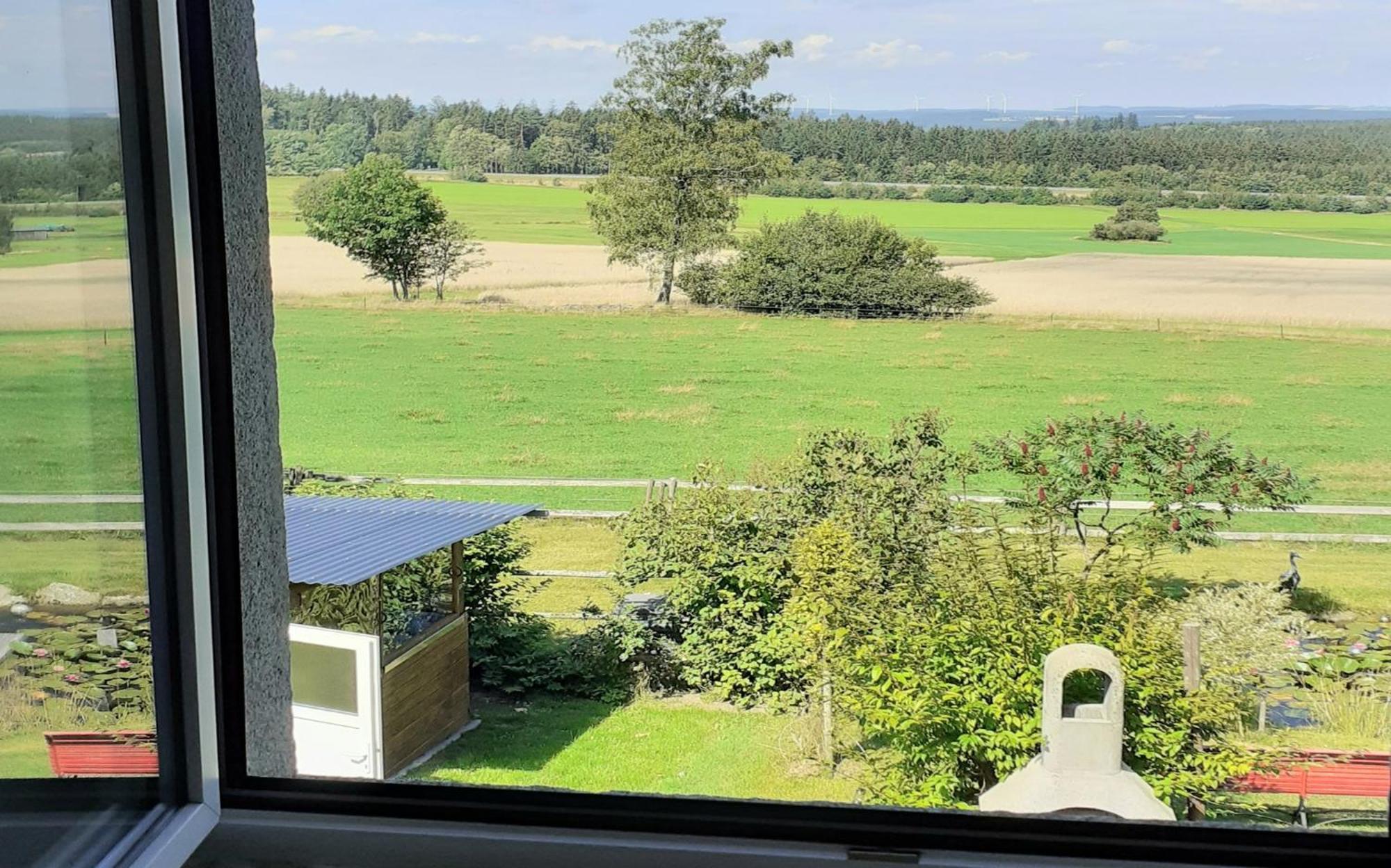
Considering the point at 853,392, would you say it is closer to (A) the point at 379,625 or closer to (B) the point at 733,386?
(B) the point at 733,386

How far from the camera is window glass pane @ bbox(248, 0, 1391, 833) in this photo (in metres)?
1.71

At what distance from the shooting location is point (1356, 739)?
5.57ft

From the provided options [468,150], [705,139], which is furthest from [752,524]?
[468,150]

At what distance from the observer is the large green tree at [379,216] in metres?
1.87

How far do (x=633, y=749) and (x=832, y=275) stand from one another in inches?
33.2

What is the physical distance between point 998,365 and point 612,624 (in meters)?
0.76

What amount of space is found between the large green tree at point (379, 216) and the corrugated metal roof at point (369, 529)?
1.21ft

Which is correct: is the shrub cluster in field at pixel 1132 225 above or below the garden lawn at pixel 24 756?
above

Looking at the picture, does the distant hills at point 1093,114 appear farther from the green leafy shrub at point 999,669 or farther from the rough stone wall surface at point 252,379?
the rough stone wall surface at point 252,379

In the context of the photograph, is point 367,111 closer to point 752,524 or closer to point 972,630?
point 752,524

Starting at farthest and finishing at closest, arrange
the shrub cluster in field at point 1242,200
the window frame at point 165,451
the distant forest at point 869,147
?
the distant forest at point 869,147
the shrub cluster in field at point 1242,200
the window frame at point 165,451

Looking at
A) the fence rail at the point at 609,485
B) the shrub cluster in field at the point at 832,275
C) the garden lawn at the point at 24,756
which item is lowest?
the fence rail at the point at 609,485

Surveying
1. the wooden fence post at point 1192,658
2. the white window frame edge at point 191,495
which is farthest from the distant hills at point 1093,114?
the white window frame edge at point 191,495

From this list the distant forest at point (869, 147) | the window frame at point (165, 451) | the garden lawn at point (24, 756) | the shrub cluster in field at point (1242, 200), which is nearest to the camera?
the garden lawn at point (24, 756)
